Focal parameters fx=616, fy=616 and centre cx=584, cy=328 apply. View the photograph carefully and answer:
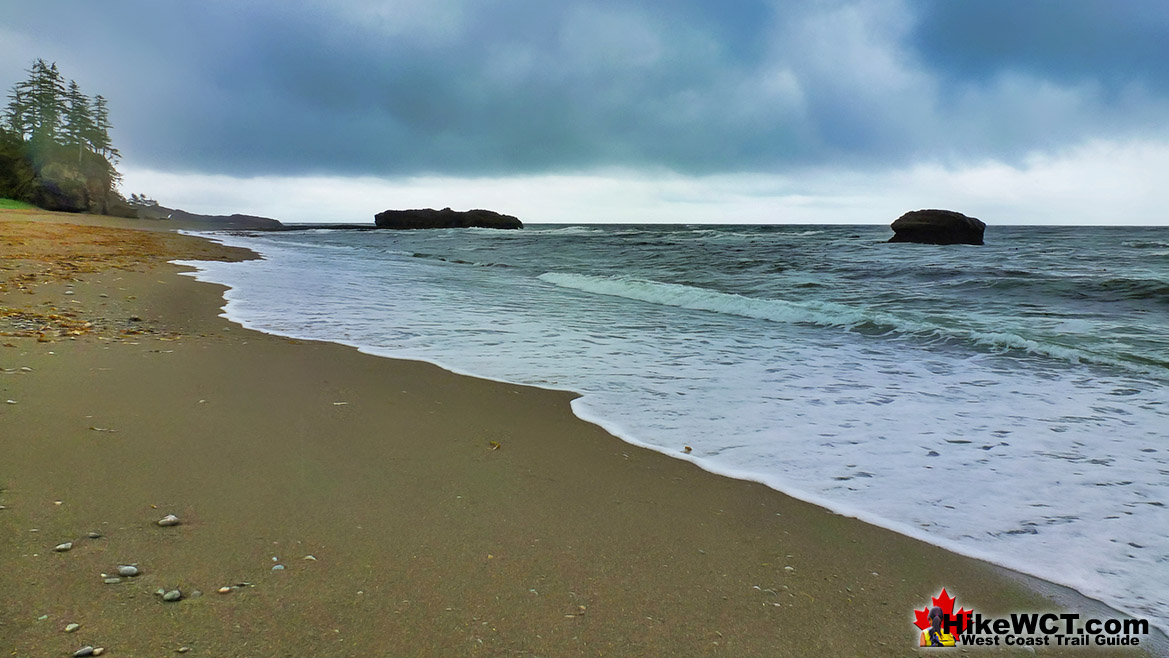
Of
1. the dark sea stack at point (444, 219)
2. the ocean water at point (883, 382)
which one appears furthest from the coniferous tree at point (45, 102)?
the ocean water at point (883, 382)

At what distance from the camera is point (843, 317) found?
30.3ft

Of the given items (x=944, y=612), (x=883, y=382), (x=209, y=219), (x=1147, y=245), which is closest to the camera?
(x=944, y=612)

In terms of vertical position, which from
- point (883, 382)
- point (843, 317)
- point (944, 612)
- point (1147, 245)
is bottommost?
point (944, 612)

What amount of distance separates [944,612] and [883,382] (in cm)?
358

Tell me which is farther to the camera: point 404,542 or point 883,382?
point 883,382

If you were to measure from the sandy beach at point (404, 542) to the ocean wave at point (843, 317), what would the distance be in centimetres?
567

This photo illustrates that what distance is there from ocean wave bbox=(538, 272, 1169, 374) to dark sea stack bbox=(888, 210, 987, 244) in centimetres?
2386

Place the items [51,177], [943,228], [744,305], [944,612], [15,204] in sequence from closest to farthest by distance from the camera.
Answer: [944,612] → [744,305] → [943,228] → [15,204] → [51,177]

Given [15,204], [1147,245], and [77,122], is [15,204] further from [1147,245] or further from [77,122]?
[1147,245]

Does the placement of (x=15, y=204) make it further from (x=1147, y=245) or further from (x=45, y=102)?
(x=1147, y=245)

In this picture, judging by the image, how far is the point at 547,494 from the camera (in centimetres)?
271

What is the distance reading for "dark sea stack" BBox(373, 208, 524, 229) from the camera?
265 feet

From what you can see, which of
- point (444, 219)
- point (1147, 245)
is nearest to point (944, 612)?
point (1147, 245)

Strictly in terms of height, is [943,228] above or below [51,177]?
below
